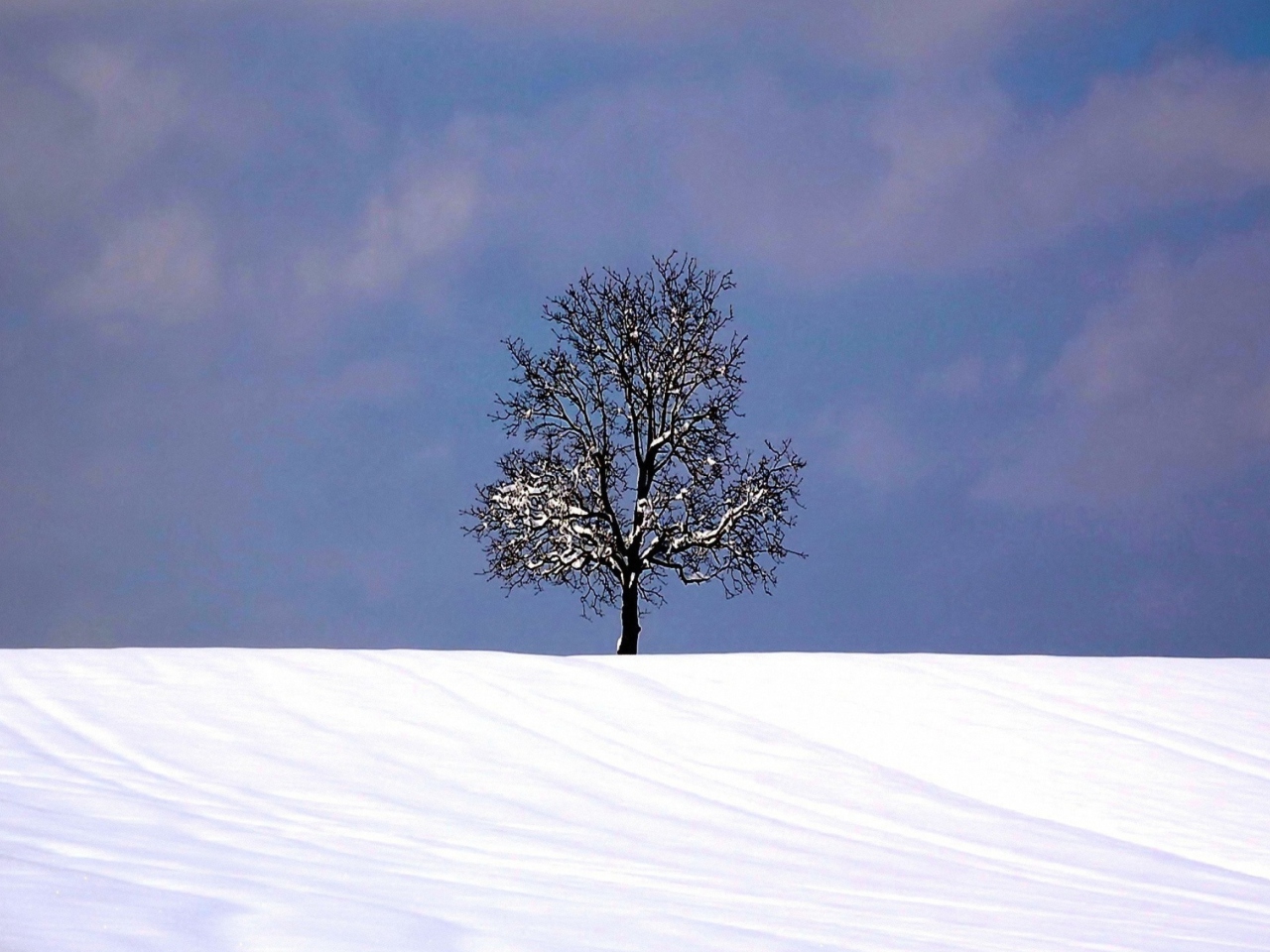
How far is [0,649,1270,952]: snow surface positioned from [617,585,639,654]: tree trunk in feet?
26.1

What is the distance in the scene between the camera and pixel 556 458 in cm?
1648

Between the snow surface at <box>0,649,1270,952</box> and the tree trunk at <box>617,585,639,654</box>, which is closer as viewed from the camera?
the snow surface at <box>0,649,1270,952</box>

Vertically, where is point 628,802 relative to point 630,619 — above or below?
below

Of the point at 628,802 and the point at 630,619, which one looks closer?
the point at 628,802

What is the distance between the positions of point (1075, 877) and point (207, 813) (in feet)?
8.75

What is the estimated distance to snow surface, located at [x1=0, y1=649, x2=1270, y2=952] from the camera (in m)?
3.18

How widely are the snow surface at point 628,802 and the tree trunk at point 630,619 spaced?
7.97 metres

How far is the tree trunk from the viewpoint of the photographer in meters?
16.0

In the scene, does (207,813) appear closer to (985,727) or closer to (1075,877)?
(1075,877)

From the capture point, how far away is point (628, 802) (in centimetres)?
499

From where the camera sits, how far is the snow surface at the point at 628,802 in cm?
318

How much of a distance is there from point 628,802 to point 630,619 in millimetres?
11033

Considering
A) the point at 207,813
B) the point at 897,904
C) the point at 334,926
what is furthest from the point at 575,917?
the point at 207,813

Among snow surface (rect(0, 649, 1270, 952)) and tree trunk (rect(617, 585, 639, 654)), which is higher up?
tree trunk (rect(617, 585, 639, 654))
